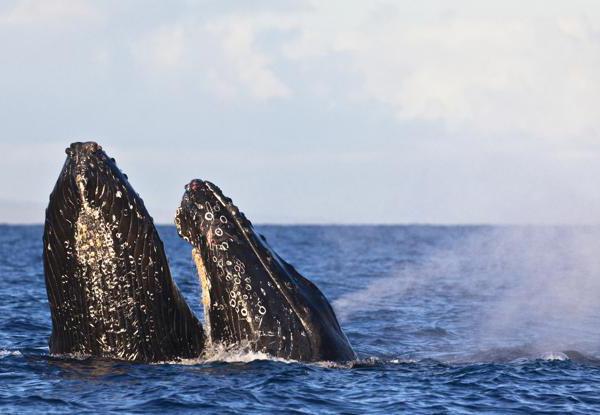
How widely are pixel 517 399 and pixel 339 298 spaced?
61.5 feet

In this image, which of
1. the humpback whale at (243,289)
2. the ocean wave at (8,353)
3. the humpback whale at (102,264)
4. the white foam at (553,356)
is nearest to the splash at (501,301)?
the white foam at (553,356)

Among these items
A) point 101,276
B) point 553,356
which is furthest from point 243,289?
point 553,356

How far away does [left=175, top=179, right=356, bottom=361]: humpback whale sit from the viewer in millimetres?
15008

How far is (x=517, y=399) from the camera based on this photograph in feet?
51.4

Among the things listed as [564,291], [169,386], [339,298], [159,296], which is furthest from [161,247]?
[564,291]

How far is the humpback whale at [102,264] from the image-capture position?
14141 mm

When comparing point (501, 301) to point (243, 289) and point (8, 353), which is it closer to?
point (8, 353)

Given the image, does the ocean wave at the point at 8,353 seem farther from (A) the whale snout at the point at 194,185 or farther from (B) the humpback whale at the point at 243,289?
(A) the whale snout at the point at 194,185

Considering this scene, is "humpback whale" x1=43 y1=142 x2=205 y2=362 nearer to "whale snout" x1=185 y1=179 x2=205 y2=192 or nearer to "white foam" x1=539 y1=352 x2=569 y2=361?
"whale snout" x1=185 y1=179 x2=205 y2=192

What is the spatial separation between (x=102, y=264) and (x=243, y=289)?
1818 millimetres

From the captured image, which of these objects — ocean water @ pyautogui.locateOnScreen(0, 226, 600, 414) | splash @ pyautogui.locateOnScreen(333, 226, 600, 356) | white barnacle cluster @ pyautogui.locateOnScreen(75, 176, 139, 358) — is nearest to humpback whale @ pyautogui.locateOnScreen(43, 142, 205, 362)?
white barnacle cluster @ pyautogui.locateOnScreen(75, 176, 139, 358)

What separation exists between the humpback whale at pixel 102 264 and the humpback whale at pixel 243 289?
578 millimetres

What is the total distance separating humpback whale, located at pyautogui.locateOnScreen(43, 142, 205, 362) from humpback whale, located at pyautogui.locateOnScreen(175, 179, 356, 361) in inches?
22.8

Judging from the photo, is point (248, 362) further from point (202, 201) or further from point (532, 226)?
point (532, 226)
